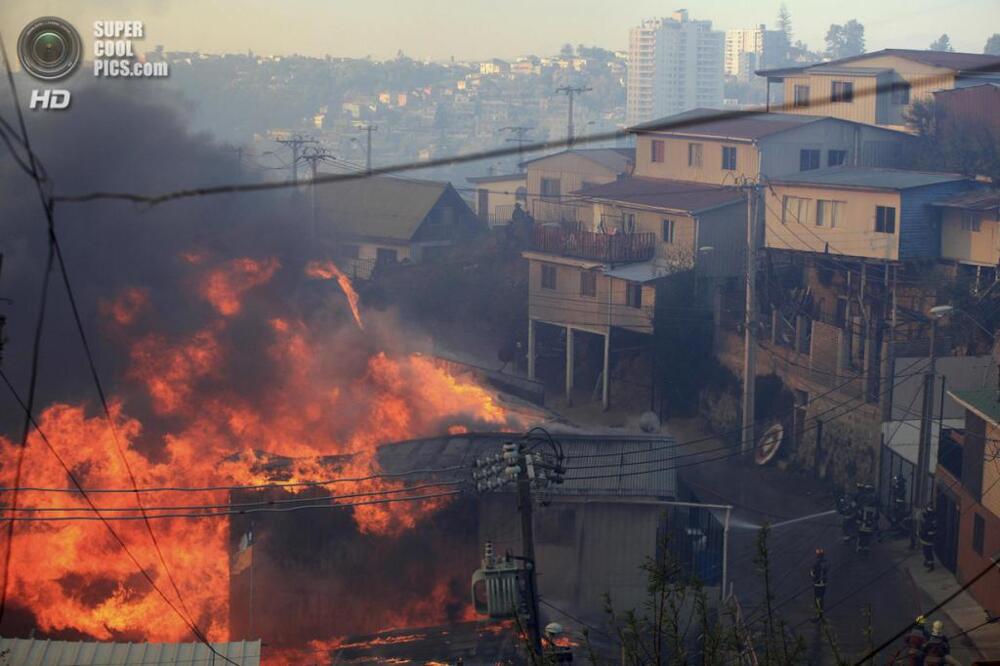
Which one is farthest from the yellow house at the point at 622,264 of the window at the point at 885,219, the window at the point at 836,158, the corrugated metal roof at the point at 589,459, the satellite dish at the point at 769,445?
the corrugated metal roof at the point at 589,459

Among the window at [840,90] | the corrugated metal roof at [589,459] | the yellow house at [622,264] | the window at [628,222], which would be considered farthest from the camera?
the window at [840,90]

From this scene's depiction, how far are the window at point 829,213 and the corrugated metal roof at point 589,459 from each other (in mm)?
14094

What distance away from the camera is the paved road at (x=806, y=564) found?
24070 millimetres

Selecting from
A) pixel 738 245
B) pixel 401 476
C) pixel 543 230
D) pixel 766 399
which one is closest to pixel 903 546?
pixel 766 399

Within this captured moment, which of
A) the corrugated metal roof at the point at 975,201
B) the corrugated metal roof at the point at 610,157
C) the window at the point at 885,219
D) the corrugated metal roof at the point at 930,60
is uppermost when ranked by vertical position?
the corrugated metal roof at the point at 930,60

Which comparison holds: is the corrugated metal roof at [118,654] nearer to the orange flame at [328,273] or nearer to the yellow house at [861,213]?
the orange flame at [328,273]

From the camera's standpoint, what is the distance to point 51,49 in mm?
22062

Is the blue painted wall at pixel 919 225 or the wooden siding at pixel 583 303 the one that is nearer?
the blue painted wall at pixel 919 225

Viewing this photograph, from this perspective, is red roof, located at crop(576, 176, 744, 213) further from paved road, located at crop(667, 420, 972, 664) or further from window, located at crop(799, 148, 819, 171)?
paved road, located at crop(667, 420, 972, 664)

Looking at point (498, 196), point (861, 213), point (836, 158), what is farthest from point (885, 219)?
point (498, 196)

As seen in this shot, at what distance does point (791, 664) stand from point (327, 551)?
15035mm

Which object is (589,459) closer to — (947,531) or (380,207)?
(947,531)

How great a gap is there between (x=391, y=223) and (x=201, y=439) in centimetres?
3291

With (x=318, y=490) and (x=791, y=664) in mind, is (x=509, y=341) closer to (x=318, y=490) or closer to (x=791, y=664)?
(x=318, y=490)
